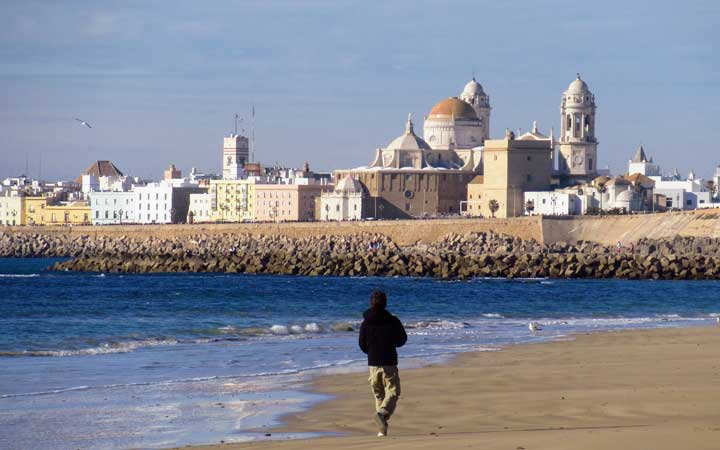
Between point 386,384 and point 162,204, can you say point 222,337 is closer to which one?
point 386,384

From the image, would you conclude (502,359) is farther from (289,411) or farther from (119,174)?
(119,174)

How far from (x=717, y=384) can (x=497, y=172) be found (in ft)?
286

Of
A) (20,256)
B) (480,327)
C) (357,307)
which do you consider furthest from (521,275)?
(20,256)

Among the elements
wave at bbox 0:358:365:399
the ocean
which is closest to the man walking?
the ocean

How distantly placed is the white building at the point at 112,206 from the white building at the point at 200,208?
5724 millimetres

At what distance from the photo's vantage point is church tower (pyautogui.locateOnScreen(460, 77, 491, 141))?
125 metres

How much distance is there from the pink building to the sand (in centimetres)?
9731

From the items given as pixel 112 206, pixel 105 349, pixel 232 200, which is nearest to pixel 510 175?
pixel 232 200

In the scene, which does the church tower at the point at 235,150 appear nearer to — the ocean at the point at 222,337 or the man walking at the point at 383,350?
the ocean at the point at 222,337

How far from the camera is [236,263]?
221 ft

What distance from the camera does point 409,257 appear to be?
64.8 meters

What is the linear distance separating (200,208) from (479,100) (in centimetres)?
2582

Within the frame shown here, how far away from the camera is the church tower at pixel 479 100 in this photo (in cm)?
12494

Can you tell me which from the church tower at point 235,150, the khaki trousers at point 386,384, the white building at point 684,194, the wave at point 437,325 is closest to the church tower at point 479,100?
the white building at point 684,194
